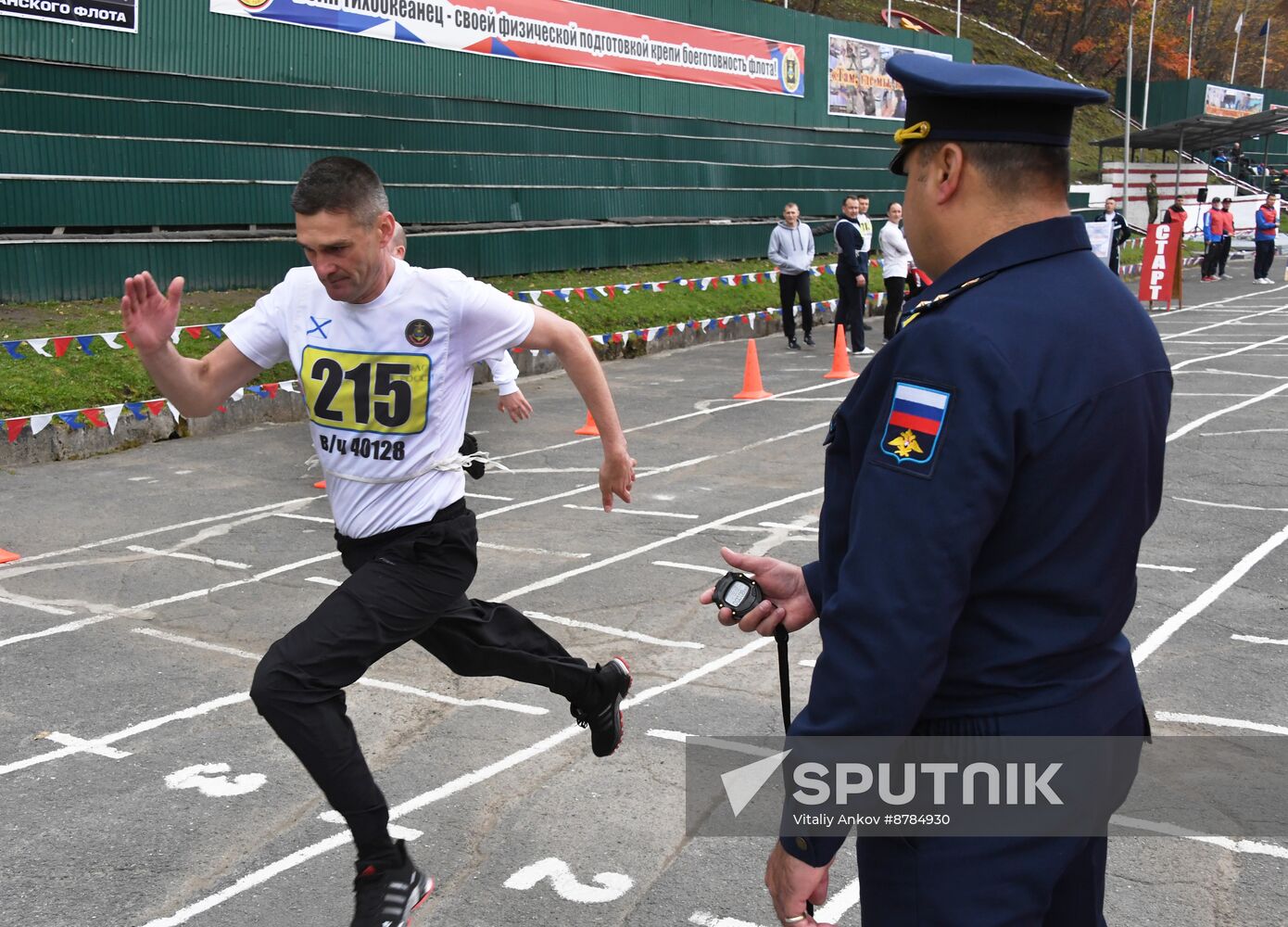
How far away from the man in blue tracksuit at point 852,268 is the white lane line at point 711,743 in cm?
1339

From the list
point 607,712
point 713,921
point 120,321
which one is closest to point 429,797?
point 607,712

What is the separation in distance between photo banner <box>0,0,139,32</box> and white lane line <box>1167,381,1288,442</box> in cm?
1352

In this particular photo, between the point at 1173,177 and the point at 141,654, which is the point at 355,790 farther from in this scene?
the point at 1173,177

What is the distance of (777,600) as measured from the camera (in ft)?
8.82

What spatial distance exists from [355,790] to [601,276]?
19814mm

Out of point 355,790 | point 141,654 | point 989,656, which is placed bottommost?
point 141,654

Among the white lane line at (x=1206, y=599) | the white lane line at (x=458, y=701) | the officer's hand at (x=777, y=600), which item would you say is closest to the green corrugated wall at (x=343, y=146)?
the white lane line at (x=458, y=701)

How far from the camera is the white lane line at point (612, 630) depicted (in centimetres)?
647

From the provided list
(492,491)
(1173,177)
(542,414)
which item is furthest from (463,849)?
(1173,177)

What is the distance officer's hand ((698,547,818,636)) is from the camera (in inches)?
104

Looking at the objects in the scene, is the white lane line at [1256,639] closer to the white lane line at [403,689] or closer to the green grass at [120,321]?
the white lane line at [403,689]

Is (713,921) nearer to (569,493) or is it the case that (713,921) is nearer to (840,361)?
(569,493)

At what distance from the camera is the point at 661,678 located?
6004 mm

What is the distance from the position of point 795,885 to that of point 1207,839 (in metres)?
2.80
